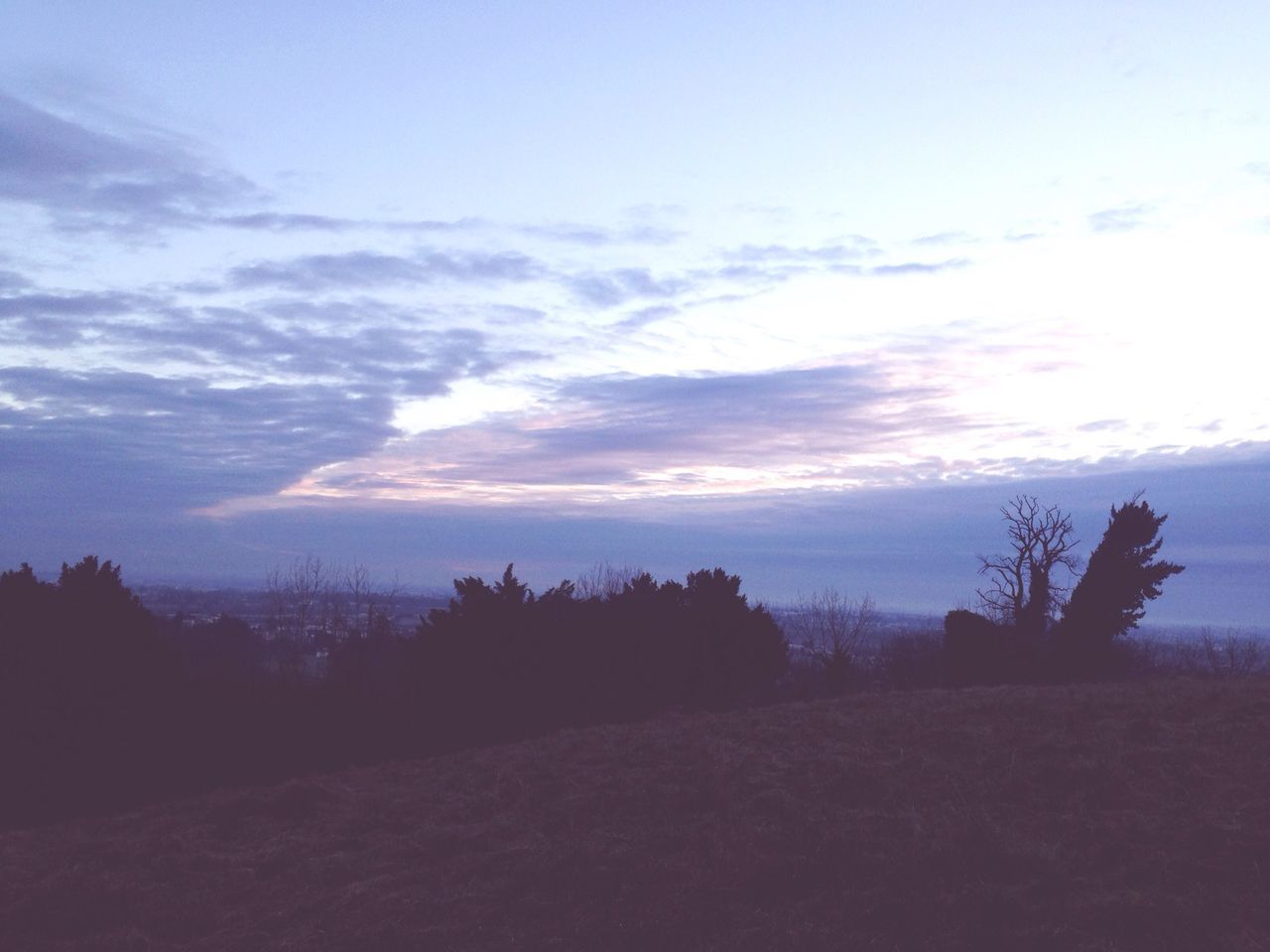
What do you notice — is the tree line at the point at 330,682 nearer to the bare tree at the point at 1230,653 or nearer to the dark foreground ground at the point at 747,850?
the dark foreground ground at the point at 747,850

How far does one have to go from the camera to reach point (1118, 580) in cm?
3938

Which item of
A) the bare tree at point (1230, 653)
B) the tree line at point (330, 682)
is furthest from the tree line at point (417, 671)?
the bare tree at point (1230, 653)

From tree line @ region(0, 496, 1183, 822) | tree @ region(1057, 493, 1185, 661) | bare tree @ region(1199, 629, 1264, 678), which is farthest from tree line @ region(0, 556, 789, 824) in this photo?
bare tree @ region(1199, 629, 1264, 678)

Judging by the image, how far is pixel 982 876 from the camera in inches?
346

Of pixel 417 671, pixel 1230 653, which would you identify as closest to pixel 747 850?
pixel 417 671

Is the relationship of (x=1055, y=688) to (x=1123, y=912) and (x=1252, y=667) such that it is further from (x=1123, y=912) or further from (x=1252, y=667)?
(x=1252, y=667)

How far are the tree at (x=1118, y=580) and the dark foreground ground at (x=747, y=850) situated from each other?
22.4 meters

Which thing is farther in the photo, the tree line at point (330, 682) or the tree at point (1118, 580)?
the tree at point (1118, 580)

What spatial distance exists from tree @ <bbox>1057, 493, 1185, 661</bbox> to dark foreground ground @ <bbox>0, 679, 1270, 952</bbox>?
73.5 ft

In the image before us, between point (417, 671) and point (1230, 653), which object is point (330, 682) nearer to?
point (417, 671)

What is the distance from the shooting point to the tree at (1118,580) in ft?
126

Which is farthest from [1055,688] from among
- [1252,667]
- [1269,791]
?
[1252,667]

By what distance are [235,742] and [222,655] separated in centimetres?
836

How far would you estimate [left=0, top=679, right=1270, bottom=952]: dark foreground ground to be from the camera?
815 cm
